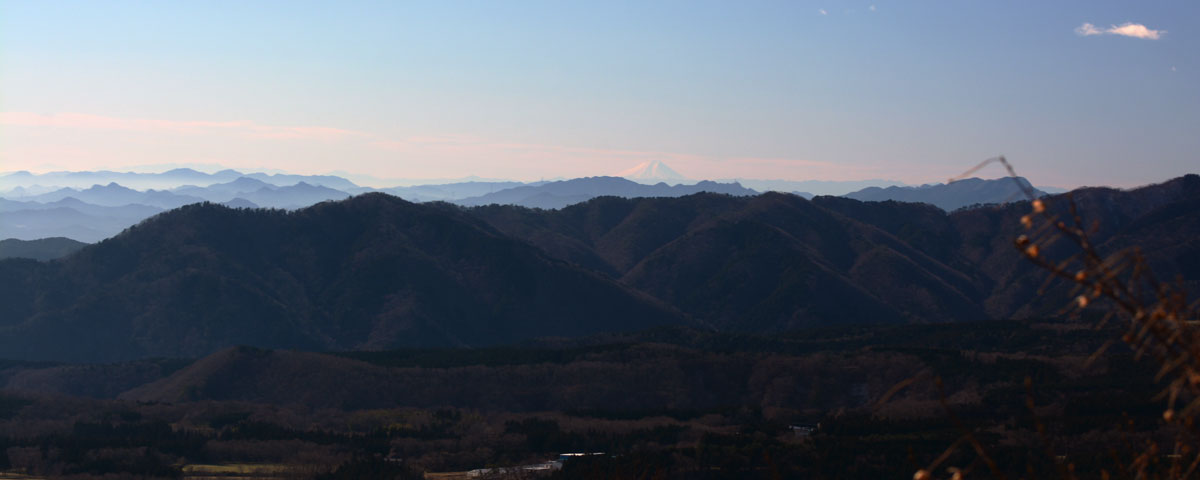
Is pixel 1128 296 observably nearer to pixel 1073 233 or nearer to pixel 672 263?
pixel 1073 233

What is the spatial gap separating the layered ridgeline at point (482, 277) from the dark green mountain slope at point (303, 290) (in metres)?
0.21

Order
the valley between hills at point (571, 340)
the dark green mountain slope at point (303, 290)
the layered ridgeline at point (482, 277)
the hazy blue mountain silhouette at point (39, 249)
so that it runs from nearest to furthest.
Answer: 1. the valley between hills at point (571, 340)
2. the dark green mountain slope at point (303, 290)
3. the layered ridgeline at point (482, 277)
4. the hazy blue mountain silhouette at point (39, 249)

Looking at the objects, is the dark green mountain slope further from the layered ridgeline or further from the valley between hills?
the valley between hills

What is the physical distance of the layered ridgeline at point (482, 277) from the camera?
109m

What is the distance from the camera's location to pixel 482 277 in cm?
12394

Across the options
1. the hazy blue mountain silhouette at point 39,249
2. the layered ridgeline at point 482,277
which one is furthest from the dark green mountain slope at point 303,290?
the hazy blue mountain silhouette at point 39,249

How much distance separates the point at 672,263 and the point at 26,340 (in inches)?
2950

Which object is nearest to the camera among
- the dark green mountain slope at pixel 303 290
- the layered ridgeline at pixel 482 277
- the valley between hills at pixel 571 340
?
the valley between hills at pixel 571 340

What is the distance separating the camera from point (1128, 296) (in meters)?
7.03

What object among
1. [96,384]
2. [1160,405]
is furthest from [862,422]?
[96,384]

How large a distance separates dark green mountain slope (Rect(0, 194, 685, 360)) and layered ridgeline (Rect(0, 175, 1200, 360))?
0.70 ft

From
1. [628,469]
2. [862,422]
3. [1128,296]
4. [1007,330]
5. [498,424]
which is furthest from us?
[1007,330]

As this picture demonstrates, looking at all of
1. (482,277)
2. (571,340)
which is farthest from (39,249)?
(571,340)

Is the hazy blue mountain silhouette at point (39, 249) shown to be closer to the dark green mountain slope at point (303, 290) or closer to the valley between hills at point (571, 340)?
the valley between hills at point (571, 340)
